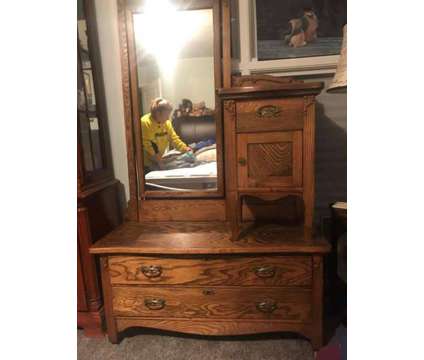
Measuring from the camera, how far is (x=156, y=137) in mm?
1560

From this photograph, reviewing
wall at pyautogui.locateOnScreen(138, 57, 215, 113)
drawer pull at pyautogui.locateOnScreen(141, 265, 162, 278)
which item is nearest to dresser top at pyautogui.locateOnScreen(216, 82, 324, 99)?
wall at pyautogui.locateOnScreen(138, 57, 215, 113)

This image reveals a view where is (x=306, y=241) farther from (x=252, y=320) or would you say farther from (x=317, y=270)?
(x=252, y=320)

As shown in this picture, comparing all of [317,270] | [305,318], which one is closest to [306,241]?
[317,270]

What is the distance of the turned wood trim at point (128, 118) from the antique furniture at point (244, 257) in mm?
264

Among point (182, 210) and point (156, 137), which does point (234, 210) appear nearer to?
point (182, 210)

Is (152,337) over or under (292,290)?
under

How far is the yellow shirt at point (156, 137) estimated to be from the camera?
1.52 metres

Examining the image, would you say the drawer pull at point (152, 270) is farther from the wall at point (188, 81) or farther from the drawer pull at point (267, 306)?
the wall at point (188, 81)

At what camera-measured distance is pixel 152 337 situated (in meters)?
1.45

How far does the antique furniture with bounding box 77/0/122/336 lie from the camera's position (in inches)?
55.4

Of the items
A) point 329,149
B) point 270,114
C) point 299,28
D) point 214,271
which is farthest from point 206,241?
point 299,28

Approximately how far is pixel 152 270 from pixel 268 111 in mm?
842

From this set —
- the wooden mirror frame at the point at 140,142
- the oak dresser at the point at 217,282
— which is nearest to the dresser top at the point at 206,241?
the oak dresser at the point at 217,282
